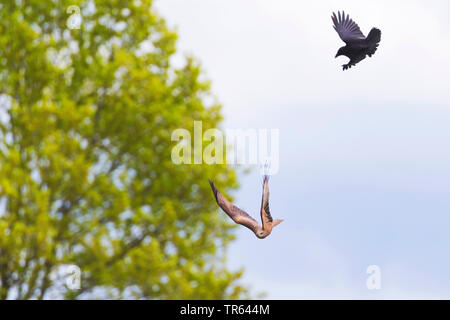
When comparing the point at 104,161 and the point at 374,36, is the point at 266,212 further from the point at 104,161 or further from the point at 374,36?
the point at 104,161

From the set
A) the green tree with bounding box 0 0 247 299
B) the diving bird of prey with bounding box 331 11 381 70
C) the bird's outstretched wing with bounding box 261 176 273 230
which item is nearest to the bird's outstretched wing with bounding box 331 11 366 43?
the diving bird of prey with bounding box 331 11 381 70

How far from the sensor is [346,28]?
6.01m

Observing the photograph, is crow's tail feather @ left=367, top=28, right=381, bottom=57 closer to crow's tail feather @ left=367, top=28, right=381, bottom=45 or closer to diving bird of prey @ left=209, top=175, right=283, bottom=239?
crow's tail feather @ left=367, top=28, right=381, bottom=45

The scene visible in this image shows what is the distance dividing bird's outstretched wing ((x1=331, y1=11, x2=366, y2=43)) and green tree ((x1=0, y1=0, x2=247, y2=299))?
5583 millimetres

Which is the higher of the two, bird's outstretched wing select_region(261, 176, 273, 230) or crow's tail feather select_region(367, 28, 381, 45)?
crow's tail feather select_region(367, 28, 381, 45)

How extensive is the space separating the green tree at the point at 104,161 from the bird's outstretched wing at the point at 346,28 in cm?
558

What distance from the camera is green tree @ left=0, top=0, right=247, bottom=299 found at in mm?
10773

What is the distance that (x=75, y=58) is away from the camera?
11977 mm

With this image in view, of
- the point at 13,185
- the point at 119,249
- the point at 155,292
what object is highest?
the point at 13,185

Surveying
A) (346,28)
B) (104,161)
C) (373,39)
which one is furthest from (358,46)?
(104,161)

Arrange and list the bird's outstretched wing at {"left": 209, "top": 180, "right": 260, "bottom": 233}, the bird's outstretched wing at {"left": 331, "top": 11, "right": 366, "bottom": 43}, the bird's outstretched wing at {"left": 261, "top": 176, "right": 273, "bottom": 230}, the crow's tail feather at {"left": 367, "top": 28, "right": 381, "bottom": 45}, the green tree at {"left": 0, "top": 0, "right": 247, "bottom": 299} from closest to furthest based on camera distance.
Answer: the bird's outstretched wing at {"left": 261, "top": 176, "right": 273, "bottom": 230} < the bird's outstretched wing at {"left": 209, "top": 180, "right": 260, "bottom": 233} < the crow's tail feather at {"left": 367, "top": 28, "right": 381, "bottom": 45} < the bird's outstretched wing at {"left": 331, "top": 11, "right": 366, "bottom": 43} < the green tree at {"left": 0, "top": 0, "right": 247, "bottom": 299}
